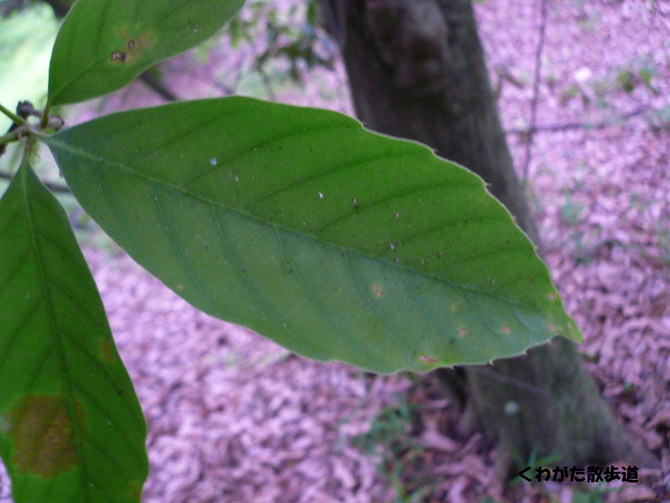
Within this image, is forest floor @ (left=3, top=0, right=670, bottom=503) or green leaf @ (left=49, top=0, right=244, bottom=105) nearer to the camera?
green leaf @ (left=49, top=0, right=244, bottom=105)

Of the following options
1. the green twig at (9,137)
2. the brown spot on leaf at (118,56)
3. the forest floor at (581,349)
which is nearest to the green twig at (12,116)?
the green twig at (9,137)

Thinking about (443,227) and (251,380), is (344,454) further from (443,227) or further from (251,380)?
(443,227)

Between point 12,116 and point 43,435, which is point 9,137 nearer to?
point 12,116

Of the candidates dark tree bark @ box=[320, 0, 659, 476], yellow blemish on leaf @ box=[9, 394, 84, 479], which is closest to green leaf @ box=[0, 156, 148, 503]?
yellow blemish on leaf @ box=[9, 394, 84, 479]

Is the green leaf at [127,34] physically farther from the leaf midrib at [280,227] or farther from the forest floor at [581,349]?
the forest floor at [581,349]

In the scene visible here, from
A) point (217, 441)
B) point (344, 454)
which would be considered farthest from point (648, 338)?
point (217, 441)

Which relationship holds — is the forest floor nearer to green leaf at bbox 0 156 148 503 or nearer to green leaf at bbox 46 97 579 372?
green leaf at bbox 46 97 579 372

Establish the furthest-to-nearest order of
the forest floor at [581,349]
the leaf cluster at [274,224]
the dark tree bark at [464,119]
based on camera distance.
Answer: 1. the dark tree bark at [464,119]
2. the forest floor at [581,349]
3. the leaf cluster at [274,224]
